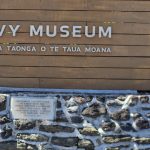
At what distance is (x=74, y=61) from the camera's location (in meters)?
7.97

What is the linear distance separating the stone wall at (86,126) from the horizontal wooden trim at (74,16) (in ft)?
3.24

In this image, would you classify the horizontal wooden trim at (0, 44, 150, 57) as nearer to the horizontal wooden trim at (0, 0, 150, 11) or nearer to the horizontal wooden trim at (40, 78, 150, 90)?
the horizontal wooden trim at (40, 78, 150, 90)

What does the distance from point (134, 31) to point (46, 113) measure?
1534mm

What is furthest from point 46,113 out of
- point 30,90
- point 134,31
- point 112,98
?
point 134,31

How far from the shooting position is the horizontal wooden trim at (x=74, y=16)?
794cm

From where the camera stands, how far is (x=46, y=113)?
7.80 metres

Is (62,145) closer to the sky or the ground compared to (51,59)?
closer to the ground

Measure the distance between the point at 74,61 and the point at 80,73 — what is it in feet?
0.56

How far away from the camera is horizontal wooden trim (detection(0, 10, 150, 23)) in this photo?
7.94 metres

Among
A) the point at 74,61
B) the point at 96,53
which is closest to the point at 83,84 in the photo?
the point at 74,61

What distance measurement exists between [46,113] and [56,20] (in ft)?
3.92

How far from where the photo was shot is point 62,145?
304 inches

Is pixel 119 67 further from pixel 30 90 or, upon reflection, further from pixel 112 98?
pixel 30 90

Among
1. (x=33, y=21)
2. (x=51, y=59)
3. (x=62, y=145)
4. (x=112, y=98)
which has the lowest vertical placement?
(x=62, y=145)
